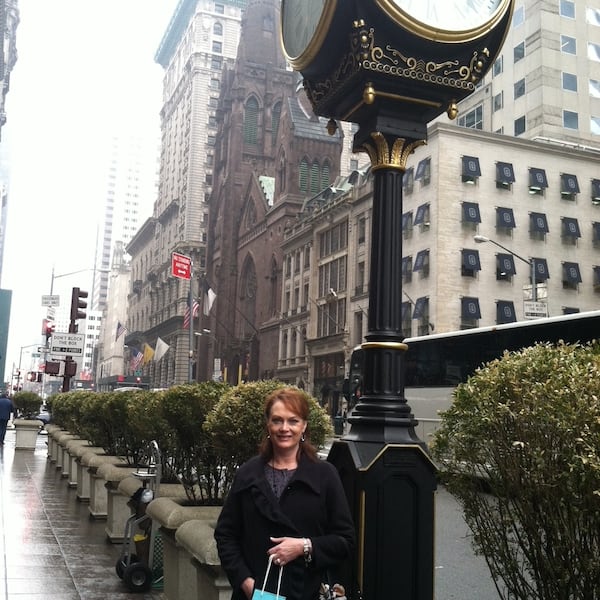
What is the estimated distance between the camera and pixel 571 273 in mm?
47906

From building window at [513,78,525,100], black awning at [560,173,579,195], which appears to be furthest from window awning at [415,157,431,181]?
building window at [513,78,525,100]

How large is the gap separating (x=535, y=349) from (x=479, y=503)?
0.83 m

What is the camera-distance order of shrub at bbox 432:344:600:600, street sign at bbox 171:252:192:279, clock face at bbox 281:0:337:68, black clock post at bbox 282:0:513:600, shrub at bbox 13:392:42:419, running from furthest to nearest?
street sign at bbox 171:252:192:279
shrub at bbox 13:392:42:419
clock face at bbox 281:0:337:68
black clock post at bbox 282:0:513:600
shrub at bbox 432:344:600:600

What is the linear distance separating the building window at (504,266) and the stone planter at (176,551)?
139 feet

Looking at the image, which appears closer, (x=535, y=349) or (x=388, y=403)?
(x=535, y=349)

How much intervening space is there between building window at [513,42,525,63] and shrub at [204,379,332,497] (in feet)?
185

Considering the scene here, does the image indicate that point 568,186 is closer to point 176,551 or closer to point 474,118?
point 474,118

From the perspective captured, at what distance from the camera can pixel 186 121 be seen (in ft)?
407

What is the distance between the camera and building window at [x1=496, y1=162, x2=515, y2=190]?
48312mm

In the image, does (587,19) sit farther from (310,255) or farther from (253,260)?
(253,260)

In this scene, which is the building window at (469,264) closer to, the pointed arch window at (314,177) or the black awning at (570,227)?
the black awning at (570,227)

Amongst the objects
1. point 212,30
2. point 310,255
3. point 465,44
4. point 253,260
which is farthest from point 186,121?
point 465,44

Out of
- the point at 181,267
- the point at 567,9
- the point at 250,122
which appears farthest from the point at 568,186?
the point at 250,122

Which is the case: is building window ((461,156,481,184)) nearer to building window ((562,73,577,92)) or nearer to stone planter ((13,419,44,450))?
building window ((562,73,577,92))
